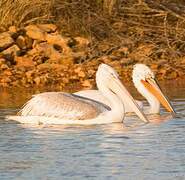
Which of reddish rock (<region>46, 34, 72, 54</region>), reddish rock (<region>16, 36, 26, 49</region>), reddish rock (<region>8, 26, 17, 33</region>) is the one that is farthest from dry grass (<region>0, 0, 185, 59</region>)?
reddish rock (<region>16, 36, 26, 49</region>)

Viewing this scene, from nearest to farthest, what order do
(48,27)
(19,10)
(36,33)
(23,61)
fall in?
(23,61) < (36,33) < (48,27) < (19,10)

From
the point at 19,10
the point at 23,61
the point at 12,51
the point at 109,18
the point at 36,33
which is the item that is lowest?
the point at 23,61

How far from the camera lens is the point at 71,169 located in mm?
7254

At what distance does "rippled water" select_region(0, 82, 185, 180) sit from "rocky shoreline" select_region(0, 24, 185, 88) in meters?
4.22

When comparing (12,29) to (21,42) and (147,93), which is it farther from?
(147,93)

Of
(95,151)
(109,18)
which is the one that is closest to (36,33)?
(109,18)

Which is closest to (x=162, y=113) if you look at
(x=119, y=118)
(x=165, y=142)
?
(x=119, y=118)

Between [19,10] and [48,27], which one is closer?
[48,27]

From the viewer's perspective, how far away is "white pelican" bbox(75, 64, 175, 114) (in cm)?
1112

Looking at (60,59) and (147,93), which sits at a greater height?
(147,93)

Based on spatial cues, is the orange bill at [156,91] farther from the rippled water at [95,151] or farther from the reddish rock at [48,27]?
the reddish rock at [48,27]

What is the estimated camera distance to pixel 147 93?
11797 mm

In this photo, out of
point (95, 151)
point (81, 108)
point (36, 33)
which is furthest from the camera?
point (36, 33)

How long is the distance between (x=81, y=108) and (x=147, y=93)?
181 centimetres
